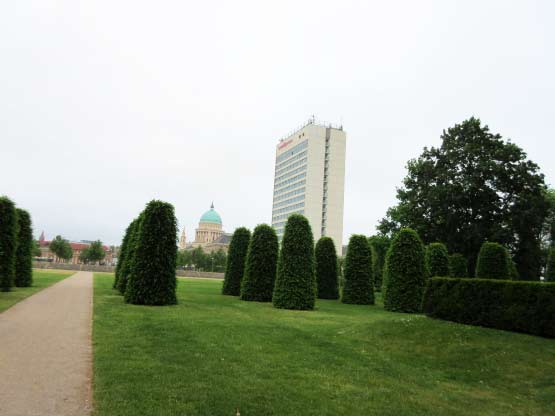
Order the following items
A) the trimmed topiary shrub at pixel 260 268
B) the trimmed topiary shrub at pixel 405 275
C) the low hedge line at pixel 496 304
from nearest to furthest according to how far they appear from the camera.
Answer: the low hedge line at pixel 496 304 < the trimmed topiary shrub at pixel 405 275 < the trimmed topiary shrub at pixel 260 268

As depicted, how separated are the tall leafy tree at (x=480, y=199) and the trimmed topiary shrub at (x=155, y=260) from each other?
871 inches

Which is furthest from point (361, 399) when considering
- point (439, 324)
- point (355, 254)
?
point (355, 254)

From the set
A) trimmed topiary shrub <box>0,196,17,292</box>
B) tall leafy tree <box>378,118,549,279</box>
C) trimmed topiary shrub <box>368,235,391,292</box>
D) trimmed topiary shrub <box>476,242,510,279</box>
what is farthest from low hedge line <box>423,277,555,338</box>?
trimmed topiary shrub <box>368,235,391,292</box>

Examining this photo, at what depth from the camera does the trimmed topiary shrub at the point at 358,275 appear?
25.9 m

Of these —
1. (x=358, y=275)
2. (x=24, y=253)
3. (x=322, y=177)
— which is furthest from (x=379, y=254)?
(x=322, y=177)

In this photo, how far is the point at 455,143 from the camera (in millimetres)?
34938

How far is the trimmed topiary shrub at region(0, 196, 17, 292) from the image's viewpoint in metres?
22.9

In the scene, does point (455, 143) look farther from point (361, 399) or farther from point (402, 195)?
point (361, 399)

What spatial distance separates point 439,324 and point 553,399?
5.27m

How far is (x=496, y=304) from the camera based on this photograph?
1184cm

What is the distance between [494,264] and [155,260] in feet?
60.9

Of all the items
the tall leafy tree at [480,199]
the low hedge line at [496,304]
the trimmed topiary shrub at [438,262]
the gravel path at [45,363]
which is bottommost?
the gravel path at [45,363]

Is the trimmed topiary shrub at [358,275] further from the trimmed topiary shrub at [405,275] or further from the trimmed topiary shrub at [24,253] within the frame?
the trimmed topiary shrub at [24,253]

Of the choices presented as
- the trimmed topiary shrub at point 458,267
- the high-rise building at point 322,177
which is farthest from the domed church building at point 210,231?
the trimmed topiary shrub at point 458,267
